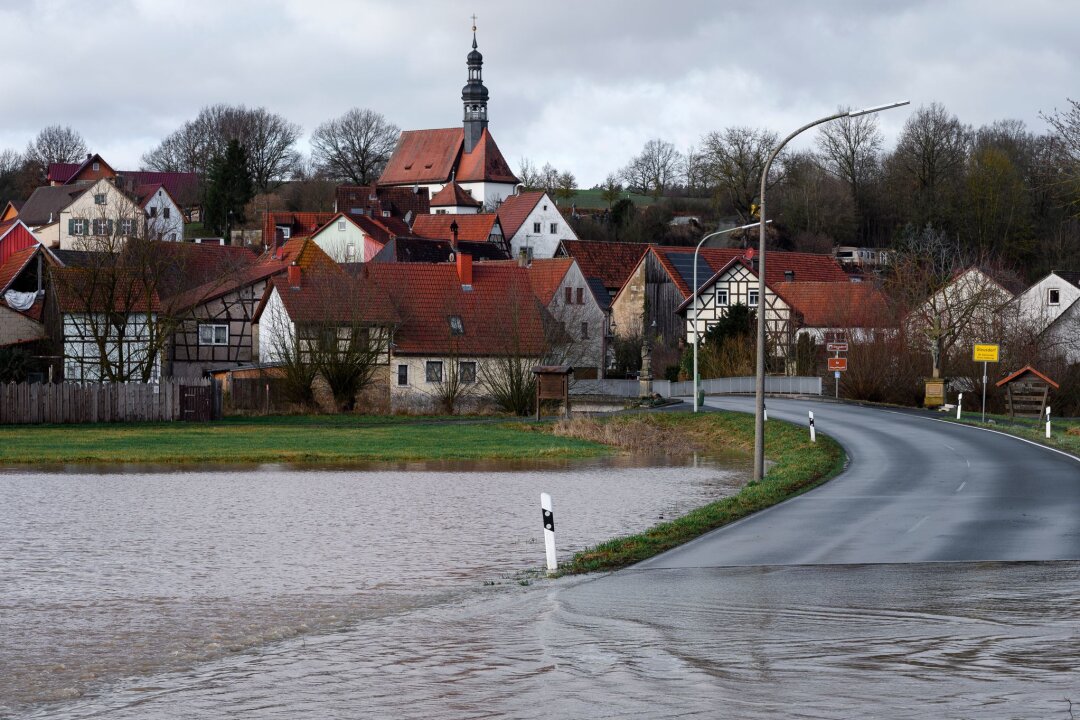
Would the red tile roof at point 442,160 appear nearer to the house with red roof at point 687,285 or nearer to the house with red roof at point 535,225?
the house with red roof at point 535,225

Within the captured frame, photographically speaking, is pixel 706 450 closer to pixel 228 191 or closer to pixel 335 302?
pixel 335 302

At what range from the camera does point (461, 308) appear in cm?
6606

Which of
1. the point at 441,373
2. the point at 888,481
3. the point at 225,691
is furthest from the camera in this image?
the point at 441,373

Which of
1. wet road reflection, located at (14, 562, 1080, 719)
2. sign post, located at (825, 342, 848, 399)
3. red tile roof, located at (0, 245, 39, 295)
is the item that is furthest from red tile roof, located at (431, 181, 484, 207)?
wet road reflection, located at (14, 562, 1080, 719)

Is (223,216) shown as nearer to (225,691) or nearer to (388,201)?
(388,201)

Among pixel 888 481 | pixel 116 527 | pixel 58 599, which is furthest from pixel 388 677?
pixel 888 481

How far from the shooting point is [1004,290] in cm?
7325

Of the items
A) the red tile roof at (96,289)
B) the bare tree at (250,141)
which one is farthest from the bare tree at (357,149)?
the red tile roof at (96,289)

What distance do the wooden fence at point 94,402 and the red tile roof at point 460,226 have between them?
183 feet

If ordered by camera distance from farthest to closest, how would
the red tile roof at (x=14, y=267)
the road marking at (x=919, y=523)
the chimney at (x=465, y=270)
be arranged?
the red tile roof at (x=14, y=267), the chimney at (x=465, y=270), the road marking at (x=919, y=523)

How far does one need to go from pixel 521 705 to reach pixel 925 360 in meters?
57.6

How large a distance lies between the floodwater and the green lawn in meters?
5.14

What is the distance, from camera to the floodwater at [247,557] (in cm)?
1209

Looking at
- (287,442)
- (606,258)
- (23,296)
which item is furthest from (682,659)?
(606,258)
